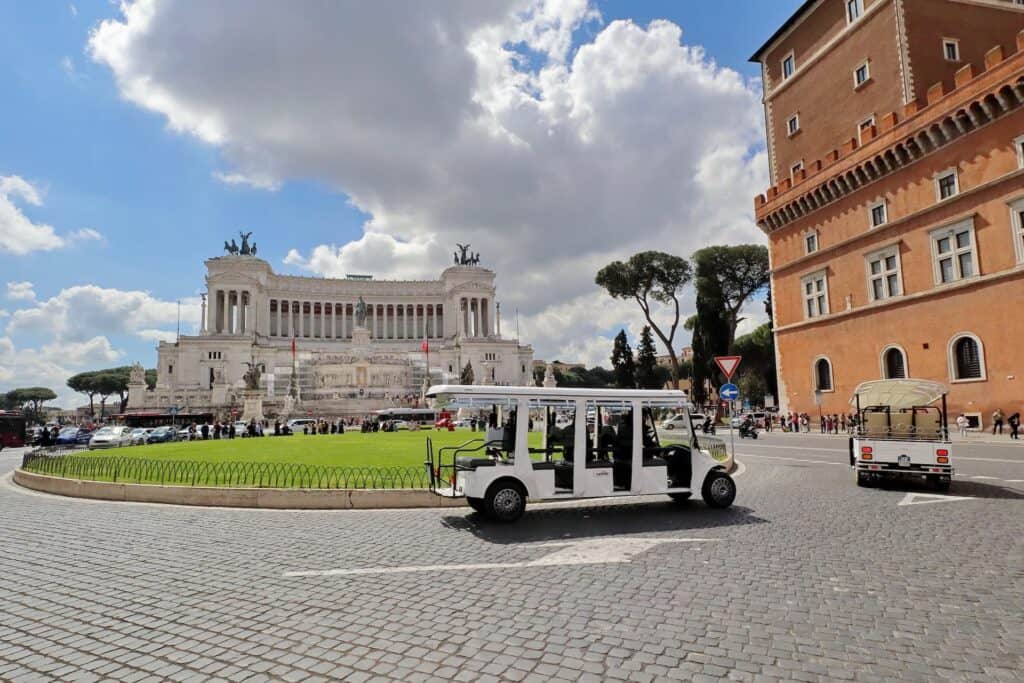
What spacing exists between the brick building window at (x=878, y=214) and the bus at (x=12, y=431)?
5283 cm

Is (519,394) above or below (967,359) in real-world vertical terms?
below

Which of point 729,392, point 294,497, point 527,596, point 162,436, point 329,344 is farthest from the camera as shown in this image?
point 329,344

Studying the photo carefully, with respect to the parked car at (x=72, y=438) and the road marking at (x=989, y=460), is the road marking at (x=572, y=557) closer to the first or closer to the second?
the road marking at (x=989, y=460)

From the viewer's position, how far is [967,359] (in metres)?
27.6

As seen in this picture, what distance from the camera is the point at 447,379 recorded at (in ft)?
268

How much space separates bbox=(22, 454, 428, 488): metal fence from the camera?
12695mm

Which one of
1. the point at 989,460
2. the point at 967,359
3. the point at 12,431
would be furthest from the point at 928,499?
the point at 12,431

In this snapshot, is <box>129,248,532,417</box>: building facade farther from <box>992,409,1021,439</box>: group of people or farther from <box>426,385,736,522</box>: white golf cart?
<box>426,385,736,522</box>: white golf cart

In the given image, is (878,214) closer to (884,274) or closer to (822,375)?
(884,274)

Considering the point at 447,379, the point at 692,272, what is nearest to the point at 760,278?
the point at 692,272

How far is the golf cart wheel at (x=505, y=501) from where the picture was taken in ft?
31.3

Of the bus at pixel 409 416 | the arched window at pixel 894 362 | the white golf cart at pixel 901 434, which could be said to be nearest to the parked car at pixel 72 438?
the bus at pixel 409 416

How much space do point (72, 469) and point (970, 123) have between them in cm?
3681

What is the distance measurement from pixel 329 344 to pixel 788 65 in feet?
272
